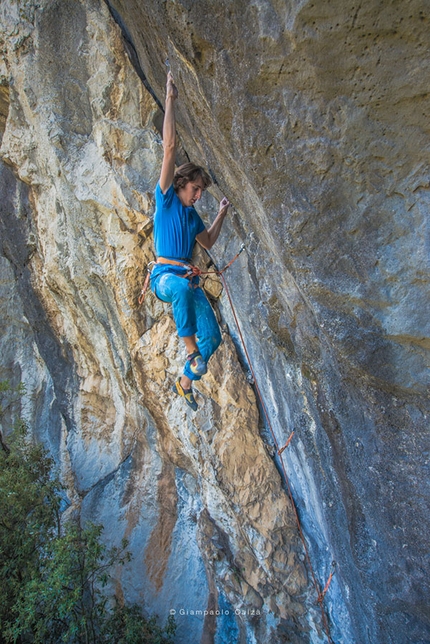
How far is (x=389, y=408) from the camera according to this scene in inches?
104

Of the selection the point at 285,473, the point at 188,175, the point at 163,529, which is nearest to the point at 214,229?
the point at 188,175

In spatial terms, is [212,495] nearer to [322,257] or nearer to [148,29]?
[322,257]

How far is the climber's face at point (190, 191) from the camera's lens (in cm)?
343

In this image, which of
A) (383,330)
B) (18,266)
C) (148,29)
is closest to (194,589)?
(383,330)

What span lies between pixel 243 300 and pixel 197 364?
121cm

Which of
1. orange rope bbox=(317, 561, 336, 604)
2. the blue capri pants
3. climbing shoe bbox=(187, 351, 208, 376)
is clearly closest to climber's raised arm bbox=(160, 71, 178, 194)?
the blue capri pants

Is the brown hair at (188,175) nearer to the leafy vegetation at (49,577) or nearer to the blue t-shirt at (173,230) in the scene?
the blue t-shirt at (173,230)

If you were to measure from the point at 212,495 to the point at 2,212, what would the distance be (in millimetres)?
4525

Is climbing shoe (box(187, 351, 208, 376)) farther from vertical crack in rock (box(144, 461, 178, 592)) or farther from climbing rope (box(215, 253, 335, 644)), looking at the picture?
vertical crack in rock (box(144, 461, 178, 592))

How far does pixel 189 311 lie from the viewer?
333 centimetres

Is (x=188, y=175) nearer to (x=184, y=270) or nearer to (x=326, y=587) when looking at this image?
(x=184, y=270)

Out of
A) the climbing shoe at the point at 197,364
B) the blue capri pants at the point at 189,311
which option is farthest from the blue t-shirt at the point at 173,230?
the climbing shoe at the point at 197,364

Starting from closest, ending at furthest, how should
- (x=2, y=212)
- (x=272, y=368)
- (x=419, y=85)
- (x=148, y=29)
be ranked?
1. (x=419, y=85)
2. (x=148, y=29)
3. (x=272, y=368)
4. (x=2, y=212)

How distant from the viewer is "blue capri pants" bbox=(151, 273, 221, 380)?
3.31 metres
